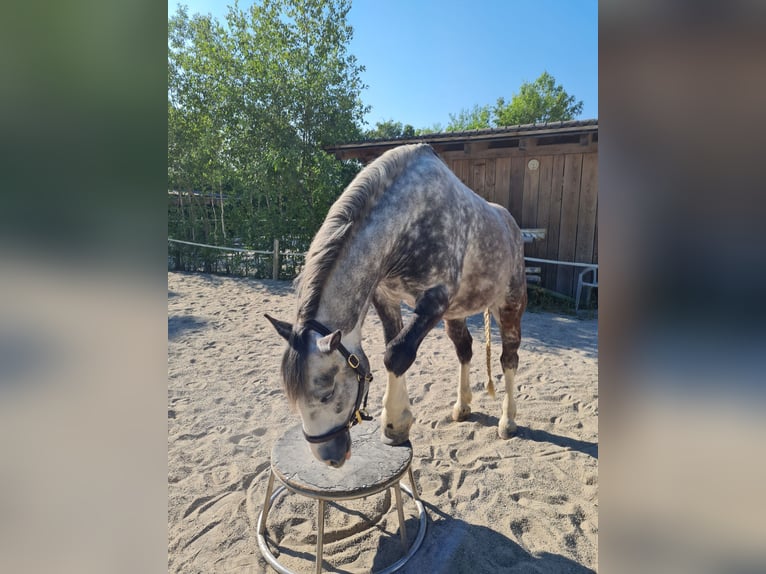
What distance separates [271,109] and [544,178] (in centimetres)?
701

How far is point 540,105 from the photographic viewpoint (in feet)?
104

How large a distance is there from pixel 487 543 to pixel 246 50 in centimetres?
1196

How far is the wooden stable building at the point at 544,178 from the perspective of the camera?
736cm

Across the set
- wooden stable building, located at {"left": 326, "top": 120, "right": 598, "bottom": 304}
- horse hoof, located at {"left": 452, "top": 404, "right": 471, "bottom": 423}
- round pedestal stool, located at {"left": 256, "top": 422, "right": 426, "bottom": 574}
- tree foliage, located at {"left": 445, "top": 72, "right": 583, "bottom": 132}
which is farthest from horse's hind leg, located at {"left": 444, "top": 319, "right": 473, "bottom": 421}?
tree foliage, located at {"left": 445, "top": 72, "right": 583, "bottom": 132}

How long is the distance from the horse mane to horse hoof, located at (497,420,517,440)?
2.26 metres

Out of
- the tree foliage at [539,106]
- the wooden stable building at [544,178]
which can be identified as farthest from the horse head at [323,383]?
the tree foliage at [539,106]

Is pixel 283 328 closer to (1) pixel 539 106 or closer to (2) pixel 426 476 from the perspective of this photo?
(2) pixel 426 476

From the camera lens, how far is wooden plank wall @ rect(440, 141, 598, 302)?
7465 mm

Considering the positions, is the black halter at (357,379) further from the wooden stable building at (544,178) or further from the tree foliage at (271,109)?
the tree foliage at (271,109)

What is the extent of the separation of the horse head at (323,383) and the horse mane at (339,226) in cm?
11

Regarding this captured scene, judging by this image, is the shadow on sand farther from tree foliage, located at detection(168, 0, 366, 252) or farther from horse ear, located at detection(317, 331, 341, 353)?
tree foliage, located at detection(168, 0, 366, 252)

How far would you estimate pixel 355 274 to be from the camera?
188cm
